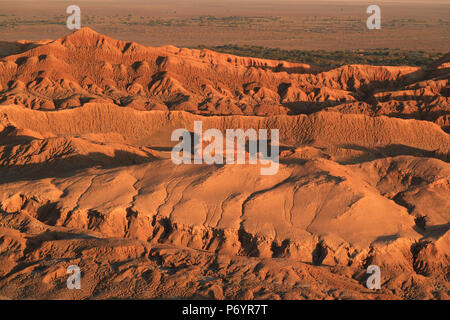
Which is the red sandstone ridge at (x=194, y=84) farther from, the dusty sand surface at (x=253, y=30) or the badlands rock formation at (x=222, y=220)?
the dusty sand surface at (x=253, y=30)

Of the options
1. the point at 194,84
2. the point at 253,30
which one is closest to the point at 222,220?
the point at 194,84

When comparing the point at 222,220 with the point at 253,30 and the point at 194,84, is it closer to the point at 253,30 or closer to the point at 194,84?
the point at 194,84

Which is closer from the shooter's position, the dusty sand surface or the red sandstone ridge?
the red sandstone ridge

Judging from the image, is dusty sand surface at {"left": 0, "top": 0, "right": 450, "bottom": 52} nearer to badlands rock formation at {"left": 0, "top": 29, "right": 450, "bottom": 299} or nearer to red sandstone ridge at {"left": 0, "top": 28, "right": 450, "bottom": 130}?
red sandstone ridge at {"left": 0, "top": 28, "right": 450, "bottom": 130}

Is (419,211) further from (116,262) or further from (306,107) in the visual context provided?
(306,107)

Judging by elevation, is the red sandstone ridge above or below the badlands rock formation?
above

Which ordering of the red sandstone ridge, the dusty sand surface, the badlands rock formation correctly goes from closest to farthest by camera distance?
the badlands rock formation < the red sandstone ridge < the dusty sand surface

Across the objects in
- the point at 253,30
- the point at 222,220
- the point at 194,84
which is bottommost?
the point at 222,220

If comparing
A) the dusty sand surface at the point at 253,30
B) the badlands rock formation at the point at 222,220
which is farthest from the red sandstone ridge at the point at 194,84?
the dusty sand surface at the point at 253,30

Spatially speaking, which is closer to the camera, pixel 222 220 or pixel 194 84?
pixel 222 220

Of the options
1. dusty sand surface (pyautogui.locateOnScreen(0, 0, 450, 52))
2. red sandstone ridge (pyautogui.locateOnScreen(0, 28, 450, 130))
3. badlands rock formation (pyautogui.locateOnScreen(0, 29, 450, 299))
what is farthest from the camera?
dusty sand surface (pyautogui.locateOnScreen(0, 0, 450, 52))

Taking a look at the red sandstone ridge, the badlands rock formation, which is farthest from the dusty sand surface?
the badlands rock formation
